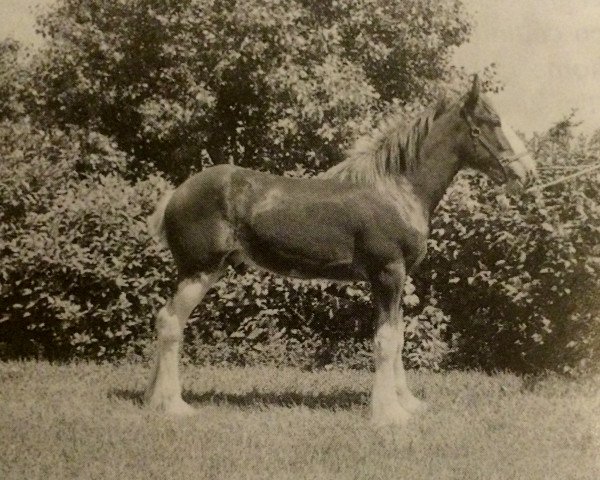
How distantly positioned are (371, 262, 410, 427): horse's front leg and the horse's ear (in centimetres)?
114

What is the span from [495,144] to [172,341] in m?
2.51

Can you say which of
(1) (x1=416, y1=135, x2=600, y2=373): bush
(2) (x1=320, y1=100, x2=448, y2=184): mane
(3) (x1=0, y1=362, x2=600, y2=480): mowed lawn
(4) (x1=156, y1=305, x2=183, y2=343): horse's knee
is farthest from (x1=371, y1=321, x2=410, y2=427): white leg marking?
(1) (x1=416, y1=135, x2=600, y2=373): bush

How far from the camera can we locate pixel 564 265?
6.27 m

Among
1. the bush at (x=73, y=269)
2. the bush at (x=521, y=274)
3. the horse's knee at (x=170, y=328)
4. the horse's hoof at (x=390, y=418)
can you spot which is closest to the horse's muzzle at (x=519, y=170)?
the bush at (x=521, y=274)

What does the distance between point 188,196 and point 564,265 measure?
3234 millimetres

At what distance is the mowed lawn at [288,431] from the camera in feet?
12.6

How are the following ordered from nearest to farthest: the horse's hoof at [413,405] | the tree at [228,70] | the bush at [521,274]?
the horse's hoof at [413,405] → the bush at [521,274] → the tree at [228,70]

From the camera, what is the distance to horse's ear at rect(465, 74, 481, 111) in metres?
4.82

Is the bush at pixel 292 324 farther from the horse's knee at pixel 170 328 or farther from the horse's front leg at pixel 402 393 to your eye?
the horse's knee at pixel 170 328

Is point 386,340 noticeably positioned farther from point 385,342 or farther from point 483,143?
point 483,143

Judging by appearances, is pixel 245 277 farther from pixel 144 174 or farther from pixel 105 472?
pixel 144 174

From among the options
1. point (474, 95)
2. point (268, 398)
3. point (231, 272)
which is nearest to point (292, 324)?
point (231, 272)

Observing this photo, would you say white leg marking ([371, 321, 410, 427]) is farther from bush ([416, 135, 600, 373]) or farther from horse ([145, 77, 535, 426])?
bush ([416, 135, 600, 373])

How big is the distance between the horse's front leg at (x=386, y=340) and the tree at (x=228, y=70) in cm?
523
